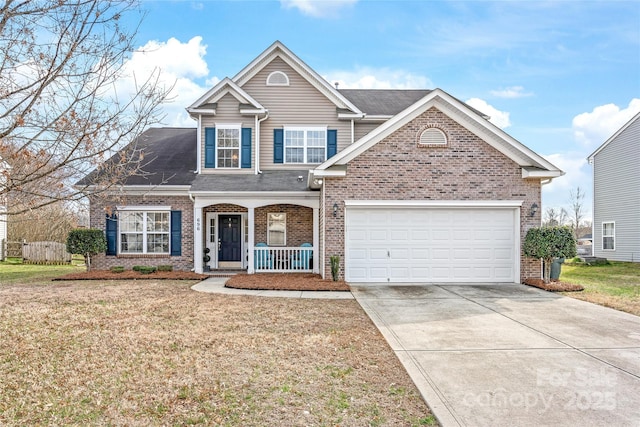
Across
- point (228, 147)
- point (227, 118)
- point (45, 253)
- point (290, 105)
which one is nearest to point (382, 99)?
point (290, 105)

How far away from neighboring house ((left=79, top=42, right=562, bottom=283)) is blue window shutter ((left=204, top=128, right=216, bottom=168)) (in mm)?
39

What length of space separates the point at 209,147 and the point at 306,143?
378 centimetres

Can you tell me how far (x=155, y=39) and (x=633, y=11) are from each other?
15.3 m

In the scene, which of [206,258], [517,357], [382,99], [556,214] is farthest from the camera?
[556,214]

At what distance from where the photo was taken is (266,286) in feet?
38.4

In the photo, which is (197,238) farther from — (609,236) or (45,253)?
(609,236)

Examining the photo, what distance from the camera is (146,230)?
620 inches

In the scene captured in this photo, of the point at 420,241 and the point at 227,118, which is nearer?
the point at 420,241

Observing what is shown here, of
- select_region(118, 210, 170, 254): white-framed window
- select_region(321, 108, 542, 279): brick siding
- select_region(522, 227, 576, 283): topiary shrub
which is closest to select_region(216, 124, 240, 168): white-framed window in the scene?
select_region(118, 210, 170, 254): white-framed window

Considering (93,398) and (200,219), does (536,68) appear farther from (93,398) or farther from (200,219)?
(93,398)

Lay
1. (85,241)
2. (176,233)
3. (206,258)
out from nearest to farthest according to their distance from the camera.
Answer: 1. (85,241)
2. (176,233)
3. (206,258)

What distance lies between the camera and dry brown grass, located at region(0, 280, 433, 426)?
13.3 ft

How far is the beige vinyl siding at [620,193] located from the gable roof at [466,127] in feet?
41.2

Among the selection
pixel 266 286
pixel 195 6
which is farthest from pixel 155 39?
pixel 266 286
